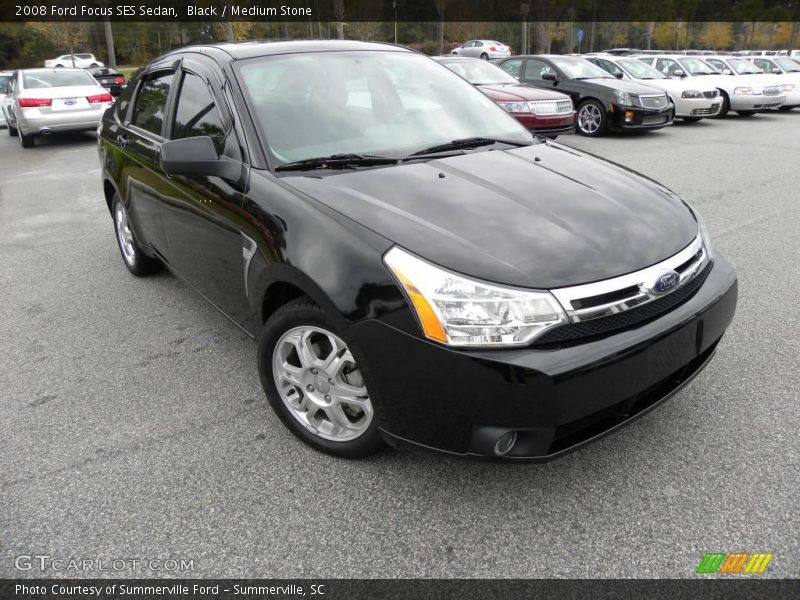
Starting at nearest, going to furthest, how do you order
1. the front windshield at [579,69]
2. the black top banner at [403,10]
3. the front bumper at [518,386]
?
the front bumper at [518,386] < the front windshield at [579,69] < the black top banner at [403,10]

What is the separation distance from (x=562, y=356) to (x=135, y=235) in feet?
11.3

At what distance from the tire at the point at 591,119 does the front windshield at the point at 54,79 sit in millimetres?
10057

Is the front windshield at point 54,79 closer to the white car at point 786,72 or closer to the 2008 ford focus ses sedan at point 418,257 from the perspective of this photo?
the 2008 ford focus ses sedan at point 418,257

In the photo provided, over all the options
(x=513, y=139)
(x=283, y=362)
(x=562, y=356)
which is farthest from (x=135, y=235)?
(x=562, y=356)

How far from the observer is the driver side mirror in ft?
9.11

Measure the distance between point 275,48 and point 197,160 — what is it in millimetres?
920

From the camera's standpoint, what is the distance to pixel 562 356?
1.97 metres

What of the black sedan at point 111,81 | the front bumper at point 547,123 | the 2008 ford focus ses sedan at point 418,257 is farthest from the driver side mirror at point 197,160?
the black sedan at point 111,81

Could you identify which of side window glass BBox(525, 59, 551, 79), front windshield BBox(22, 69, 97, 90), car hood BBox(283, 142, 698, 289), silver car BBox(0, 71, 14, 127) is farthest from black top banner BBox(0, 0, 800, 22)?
car hood BBox(283, 142, 698, 289)

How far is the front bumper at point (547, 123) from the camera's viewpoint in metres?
10.4

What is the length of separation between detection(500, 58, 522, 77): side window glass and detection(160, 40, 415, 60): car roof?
35.2 feet

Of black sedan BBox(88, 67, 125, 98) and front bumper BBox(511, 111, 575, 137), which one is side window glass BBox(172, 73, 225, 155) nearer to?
front bumper BBox(511, 111, 575, 137)

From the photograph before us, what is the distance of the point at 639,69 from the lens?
1433 cm

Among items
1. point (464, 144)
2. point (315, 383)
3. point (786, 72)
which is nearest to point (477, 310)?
A: point (315, 383)
